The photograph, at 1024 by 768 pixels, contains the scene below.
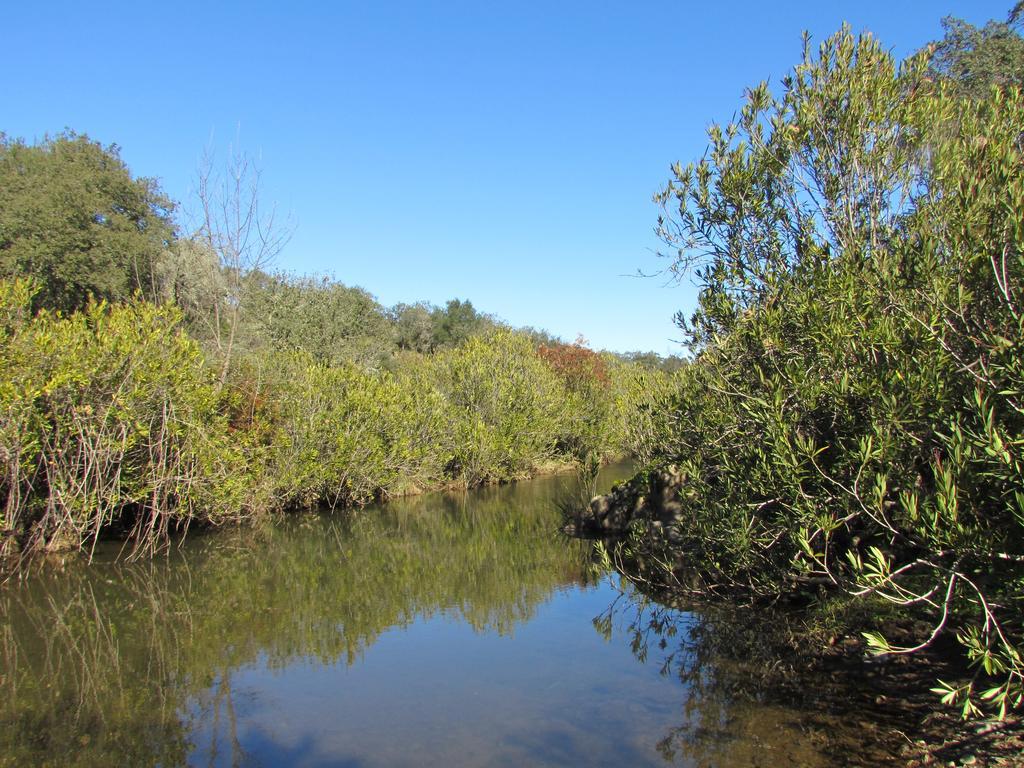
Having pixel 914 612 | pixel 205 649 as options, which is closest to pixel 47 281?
pixel 205 649

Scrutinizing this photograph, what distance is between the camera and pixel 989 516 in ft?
18.0

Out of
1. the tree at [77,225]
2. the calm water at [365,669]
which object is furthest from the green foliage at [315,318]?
the calm water at [365,669]

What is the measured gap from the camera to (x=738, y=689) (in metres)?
8.29

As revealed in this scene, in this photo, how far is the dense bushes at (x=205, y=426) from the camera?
13.1m

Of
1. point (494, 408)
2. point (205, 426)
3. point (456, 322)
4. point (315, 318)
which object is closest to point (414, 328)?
point (456, 322)

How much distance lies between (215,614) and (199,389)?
584 centimetres

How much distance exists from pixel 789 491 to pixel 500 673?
4.87m

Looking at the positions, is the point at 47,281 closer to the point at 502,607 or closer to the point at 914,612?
the point at 502,607

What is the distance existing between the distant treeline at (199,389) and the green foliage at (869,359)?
10.2 ft

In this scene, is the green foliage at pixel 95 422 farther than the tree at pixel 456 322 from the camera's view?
No

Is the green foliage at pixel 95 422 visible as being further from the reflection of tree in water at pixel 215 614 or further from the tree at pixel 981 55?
the tree at pixel 981 55

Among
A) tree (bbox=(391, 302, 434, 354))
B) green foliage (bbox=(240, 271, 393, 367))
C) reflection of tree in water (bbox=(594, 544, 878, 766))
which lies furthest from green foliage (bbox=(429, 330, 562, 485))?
tree (bbox=(391, 302, 434, 354))

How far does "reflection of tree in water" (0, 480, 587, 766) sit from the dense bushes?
1.53 meters

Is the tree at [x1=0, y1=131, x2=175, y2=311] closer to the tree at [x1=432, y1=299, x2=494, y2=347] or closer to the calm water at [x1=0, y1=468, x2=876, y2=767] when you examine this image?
the calm water at [x1=0, y1=468, x2=876, y2=767]
